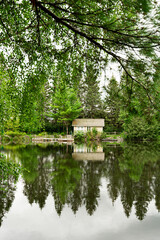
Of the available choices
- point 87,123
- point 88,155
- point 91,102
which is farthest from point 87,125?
point 88,155

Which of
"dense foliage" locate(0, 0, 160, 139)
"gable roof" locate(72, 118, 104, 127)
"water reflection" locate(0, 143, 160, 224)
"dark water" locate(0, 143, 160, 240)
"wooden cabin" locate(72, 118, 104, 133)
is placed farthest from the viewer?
"gable roof" locate(72, 118, 104, 127)

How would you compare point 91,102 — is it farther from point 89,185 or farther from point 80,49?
point 80,49

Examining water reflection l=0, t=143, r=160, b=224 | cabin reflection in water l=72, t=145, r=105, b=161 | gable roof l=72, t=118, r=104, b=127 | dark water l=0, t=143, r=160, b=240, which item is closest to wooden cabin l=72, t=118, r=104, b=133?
gable roof l=72, t=118, r=104, b=127

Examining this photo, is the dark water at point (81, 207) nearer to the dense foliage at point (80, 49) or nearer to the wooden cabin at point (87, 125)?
the dense foliage at point (80, 49)

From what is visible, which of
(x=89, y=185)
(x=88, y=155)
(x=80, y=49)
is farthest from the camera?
(x=88, y=155)

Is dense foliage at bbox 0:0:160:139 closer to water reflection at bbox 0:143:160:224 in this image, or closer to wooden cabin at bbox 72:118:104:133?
water reflection at bbox 0:143:160:224

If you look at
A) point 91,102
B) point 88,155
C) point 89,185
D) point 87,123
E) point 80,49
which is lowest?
point 88,155

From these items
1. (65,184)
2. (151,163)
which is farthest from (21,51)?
(151,163)

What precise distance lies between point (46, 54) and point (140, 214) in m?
6.63

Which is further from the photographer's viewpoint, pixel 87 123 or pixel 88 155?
pixel 87 123

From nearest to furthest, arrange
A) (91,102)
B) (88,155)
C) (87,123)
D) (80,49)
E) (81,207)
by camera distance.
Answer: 1. (80,49)
2. (81,207)
3. (88,155)
4. (87,123)
5. (91,102)

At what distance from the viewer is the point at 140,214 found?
694 centimetres

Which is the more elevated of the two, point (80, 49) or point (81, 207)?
point (80, 49)

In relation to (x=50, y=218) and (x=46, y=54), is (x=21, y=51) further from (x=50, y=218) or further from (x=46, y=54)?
(x=50, y=218)
